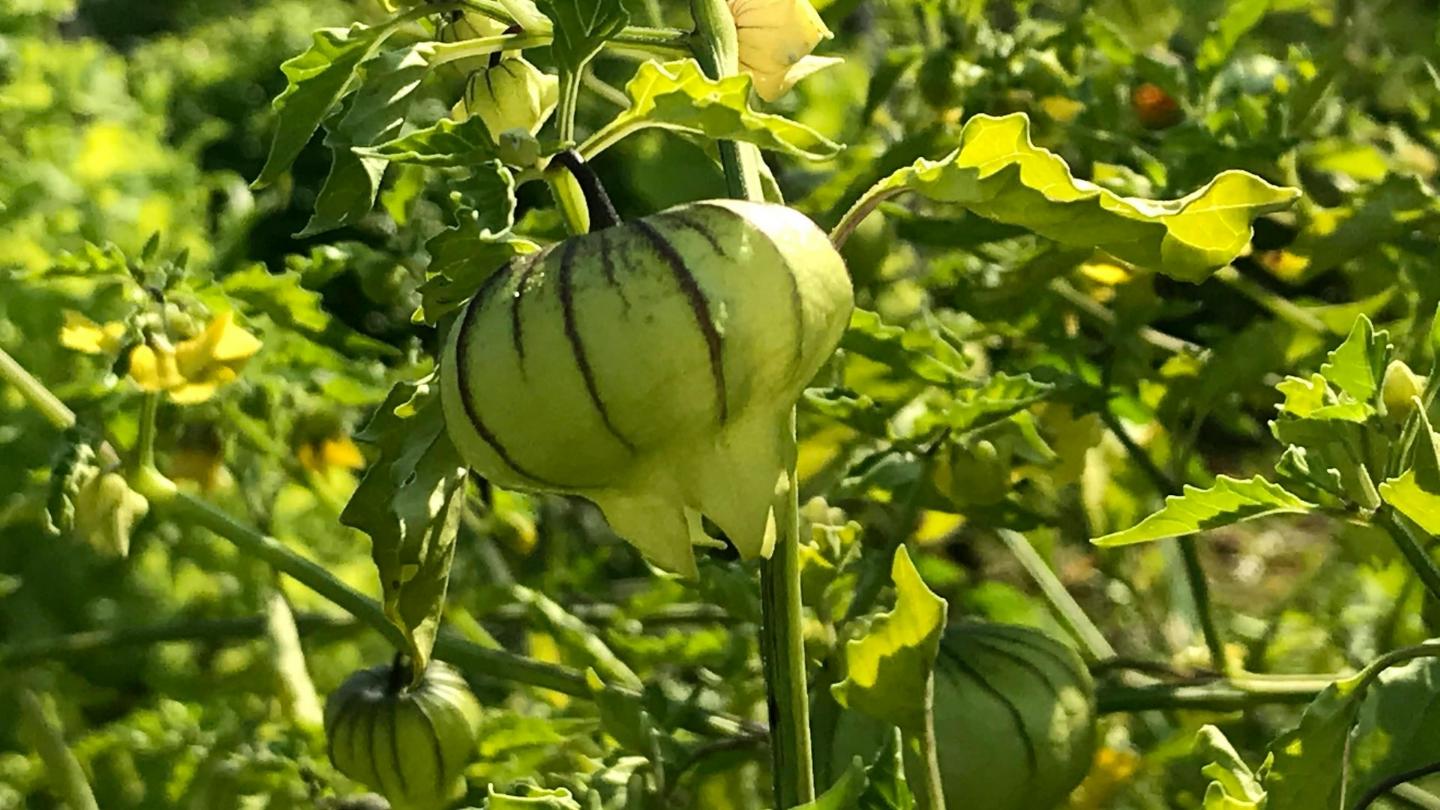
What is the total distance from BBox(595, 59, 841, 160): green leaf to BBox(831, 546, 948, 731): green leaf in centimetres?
15

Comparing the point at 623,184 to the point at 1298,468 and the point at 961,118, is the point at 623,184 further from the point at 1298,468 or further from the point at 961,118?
the point at 1298,468

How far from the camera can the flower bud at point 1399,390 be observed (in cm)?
66

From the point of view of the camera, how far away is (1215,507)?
61 cm

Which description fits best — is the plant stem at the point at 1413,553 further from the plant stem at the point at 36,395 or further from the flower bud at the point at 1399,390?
the plant stem at the point at 36,395

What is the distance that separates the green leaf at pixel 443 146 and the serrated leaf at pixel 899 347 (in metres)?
0.30

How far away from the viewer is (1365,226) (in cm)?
98

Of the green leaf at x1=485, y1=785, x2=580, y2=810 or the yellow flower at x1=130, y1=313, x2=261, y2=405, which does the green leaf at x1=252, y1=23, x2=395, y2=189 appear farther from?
the yellow flower at x1=130, y1=313, x2=261, y2=405

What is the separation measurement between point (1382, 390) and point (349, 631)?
81 centimetres

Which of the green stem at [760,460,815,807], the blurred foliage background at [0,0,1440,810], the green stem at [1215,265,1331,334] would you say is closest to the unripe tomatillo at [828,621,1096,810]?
the blurred foliage background at [0,0,1440,810]

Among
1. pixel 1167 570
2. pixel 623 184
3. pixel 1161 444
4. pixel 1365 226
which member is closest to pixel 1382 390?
pixel 1365 226

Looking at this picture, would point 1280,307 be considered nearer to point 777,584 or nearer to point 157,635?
point 777,584

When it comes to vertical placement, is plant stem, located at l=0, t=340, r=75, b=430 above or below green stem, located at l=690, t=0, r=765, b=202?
below

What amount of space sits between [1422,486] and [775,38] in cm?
29

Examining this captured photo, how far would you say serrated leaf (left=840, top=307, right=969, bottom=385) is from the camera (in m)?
0.79
